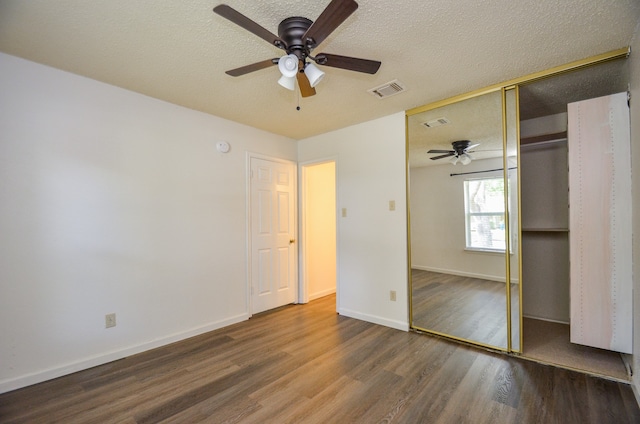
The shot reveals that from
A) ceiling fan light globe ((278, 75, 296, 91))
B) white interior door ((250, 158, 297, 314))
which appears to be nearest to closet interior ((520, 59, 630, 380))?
ceiling fan light globe ((278, 75, 296, 91))

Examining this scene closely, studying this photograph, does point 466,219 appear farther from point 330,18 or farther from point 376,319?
point 330,18

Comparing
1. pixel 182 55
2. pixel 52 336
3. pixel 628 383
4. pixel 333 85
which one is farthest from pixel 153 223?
pixel 628 383

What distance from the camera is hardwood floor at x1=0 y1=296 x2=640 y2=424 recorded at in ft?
5.88

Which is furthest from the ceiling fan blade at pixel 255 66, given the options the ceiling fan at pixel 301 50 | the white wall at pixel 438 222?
the white wall at pixel 438 222

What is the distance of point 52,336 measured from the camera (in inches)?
87.8

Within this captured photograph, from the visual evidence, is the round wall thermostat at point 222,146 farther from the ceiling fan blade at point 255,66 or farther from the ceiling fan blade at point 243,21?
the ceiling fan blade at point 243,21

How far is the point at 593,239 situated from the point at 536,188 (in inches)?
53.6

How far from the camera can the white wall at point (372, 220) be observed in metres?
3.24

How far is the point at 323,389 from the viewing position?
6.80 ft

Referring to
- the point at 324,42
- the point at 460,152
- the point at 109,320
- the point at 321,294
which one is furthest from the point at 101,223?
the point at 460,152

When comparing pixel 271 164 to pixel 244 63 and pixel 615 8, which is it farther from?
pixel 615 8

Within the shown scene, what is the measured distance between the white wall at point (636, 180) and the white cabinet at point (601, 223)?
122mm

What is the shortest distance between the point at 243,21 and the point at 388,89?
1.65m

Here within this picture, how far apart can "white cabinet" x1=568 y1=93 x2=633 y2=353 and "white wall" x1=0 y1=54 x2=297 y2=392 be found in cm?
348
